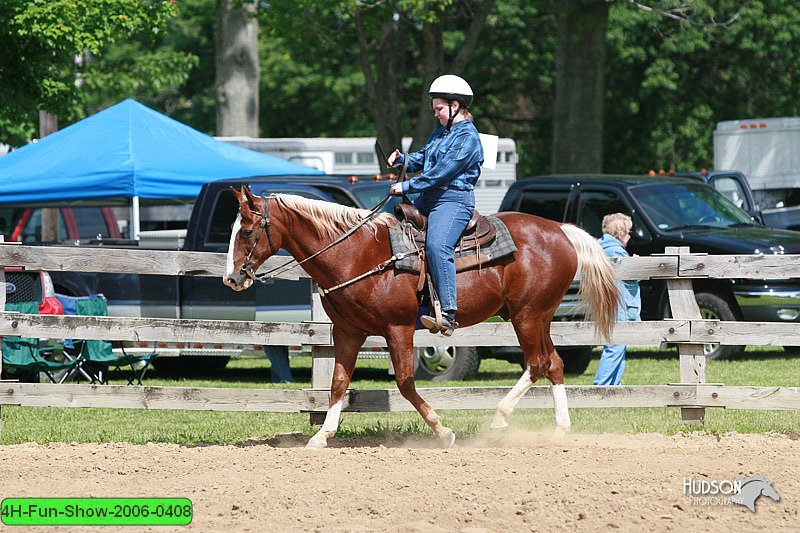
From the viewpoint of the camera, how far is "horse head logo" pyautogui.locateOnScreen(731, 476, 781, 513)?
7.07m

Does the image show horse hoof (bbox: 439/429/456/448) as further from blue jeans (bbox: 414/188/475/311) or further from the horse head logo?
the horse head logo

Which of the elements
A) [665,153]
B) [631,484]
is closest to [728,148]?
[665,153]

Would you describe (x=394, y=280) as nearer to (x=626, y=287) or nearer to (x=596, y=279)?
(x=596, y=279)

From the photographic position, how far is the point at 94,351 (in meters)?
13.0

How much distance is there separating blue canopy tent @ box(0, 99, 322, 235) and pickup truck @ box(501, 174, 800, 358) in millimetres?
4501

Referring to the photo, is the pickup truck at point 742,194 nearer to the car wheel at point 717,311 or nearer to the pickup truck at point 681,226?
the pickup truck at point 681,226

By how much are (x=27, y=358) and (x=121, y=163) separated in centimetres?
494

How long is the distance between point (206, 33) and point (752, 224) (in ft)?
104

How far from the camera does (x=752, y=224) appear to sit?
15969 millimetres

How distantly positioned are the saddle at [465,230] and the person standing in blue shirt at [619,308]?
2.99 metres

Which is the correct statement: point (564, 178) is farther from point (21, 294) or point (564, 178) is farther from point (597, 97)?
point (597, 97)

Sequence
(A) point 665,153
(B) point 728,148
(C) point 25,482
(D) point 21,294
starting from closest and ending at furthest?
(C) point 25,482, (D) point 21,294, (B) point 728,148, (A) point 665,153

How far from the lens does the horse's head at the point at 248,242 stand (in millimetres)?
8609

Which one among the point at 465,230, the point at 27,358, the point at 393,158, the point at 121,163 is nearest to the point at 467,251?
the point at 465,230
